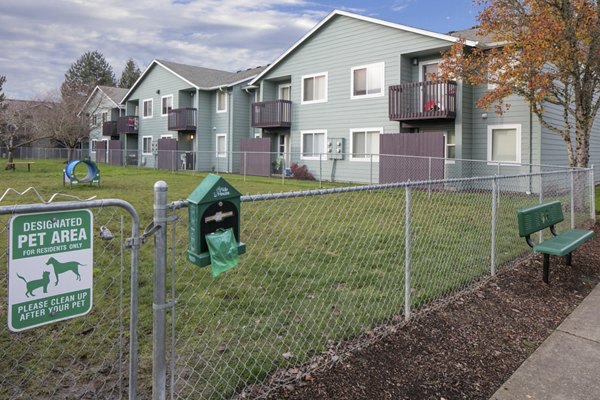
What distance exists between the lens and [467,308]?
4852 mm

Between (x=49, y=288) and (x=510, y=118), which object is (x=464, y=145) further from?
(x=49, y=288)

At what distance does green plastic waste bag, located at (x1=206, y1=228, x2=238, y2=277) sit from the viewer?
2.48m

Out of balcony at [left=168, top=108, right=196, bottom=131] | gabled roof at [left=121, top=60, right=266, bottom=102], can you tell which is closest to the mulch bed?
gabled roof at [left=121, top=60, right=266, bottom=102]

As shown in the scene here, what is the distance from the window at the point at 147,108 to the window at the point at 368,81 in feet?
63.6

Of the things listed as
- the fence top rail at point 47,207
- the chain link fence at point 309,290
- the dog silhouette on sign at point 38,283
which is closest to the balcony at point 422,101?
the chain link fence at point 309,290

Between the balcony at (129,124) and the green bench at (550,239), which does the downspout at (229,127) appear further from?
the green bench at (550,239)

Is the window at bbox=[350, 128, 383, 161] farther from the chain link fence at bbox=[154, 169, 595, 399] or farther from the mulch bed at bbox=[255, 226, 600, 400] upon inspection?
the mulch bed at bbox=[255, 226, 600, 400]

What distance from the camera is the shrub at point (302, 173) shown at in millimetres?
22062

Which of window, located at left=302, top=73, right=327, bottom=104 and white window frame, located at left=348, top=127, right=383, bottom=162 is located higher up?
window, located at left=302, top=73, right=327, bottom=104

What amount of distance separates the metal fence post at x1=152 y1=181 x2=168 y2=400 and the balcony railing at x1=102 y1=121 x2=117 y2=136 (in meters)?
39.7

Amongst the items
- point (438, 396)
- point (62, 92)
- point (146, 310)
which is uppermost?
point (62, 92)

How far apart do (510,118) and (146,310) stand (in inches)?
611

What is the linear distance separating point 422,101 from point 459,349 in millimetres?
14650

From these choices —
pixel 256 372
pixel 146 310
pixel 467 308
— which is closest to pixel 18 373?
pixel 146 310
